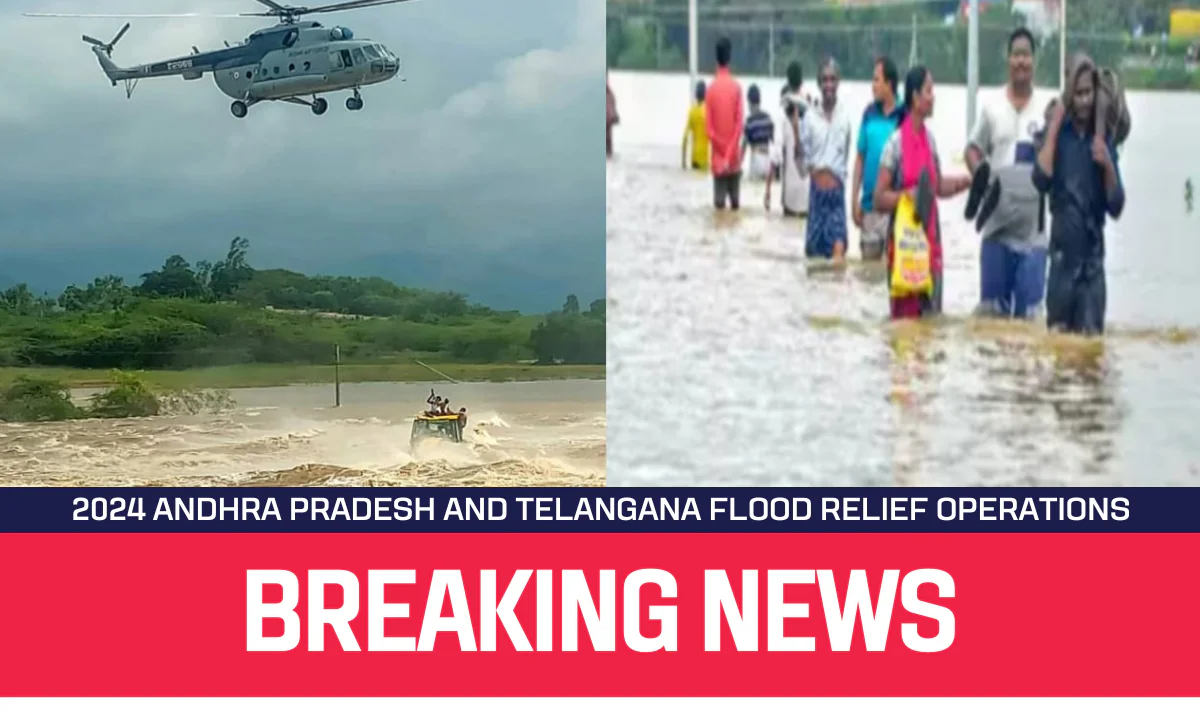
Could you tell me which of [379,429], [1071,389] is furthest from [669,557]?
[1071,389]

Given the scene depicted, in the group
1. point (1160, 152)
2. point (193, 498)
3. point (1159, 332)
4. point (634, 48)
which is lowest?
point (193, 498)

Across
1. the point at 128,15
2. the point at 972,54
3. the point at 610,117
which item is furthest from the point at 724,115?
the point at 128,15

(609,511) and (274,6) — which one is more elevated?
(274,6)

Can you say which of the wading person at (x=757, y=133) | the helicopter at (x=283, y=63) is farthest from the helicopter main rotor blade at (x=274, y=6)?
the wading person at (x=757, y=133)

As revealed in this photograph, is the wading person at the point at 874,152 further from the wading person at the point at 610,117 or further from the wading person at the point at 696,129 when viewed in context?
the wading person at the point at 610,117

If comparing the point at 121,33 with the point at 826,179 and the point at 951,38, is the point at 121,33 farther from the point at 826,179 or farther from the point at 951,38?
the point at 951,38

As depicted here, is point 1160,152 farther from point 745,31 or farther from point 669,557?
point 669,557
